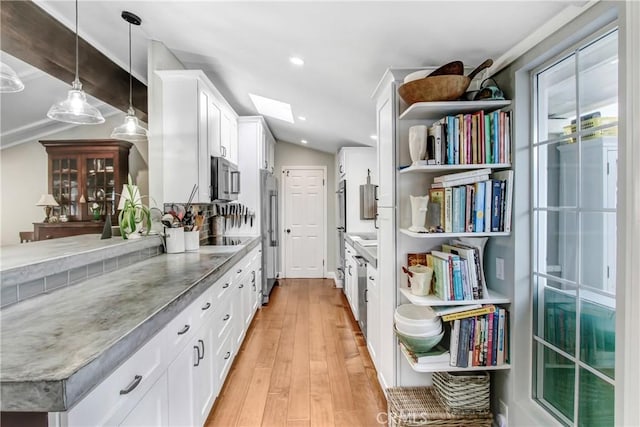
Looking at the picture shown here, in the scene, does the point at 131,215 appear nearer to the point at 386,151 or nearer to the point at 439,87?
the point at 386,151

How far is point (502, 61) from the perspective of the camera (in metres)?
1.72

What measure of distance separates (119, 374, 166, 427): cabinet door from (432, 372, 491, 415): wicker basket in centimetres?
137

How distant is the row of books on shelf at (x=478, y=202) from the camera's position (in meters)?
1.66

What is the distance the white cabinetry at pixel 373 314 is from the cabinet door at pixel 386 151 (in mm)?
659

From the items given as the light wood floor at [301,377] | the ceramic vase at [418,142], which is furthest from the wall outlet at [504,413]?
the ceramic vase at [418,142]

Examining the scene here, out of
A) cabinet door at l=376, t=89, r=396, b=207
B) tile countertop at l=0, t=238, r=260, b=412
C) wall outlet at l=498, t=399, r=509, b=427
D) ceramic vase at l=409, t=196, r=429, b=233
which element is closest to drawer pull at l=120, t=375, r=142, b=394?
tile countertop at l=0, t=238, r=260, b=412

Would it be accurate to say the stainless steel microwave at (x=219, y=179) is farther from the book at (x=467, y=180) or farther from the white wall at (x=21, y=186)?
the white wall at (x=21, y=186)

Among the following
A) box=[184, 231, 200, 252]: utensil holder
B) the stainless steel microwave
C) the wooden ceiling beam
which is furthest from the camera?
the stainless steel microwave

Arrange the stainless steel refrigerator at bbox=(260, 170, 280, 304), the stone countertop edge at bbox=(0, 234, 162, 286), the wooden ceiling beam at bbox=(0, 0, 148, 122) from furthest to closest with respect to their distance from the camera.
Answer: the stainless steel refrigerator at bbox=(260, 170, 280, 304) → the wooden ceiling beam at bbox=(0, 0, 148, 122) → the stone countertop edge at bbox=(0, 234, 162, 286)

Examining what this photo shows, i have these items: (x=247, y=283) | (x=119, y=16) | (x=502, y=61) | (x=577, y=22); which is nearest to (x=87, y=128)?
(x=119, y=16)

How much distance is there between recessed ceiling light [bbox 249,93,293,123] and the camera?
3.75 metres

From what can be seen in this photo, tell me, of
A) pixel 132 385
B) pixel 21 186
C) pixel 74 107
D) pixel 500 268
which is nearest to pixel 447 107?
pixel 500 268

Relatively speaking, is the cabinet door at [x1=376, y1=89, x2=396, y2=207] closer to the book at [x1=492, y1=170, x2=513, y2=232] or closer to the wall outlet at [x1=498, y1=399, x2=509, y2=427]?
the book at [x1=492, y1=170, x2=513, y2=232]

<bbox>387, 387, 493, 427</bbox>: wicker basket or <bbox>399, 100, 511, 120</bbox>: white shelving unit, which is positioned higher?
<bbox>399, 100, 511, 120</bbox>: white shelving unit
